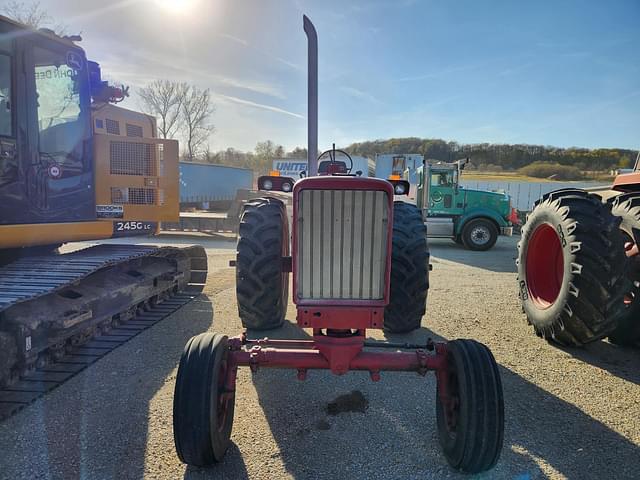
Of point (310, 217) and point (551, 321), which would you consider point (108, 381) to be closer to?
point (310, 217)

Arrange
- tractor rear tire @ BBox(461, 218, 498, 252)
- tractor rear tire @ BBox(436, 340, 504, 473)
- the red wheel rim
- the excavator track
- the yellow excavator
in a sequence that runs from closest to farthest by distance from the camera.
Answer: tractor rear tire @ BBox(436, 340, 504, 473) → the excavator track → the yellow excavator → the red wheel rim → tractor rear tire @ BBox(461, 218, 498, 252)

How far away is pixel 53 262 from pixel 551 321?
4.96m

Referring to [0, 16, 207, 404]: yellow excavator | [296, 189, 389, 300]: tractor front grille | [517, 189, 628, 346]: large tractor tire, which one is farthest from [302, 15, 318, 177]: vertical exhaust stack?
[517, 189, 628, 346]: large tractor tire

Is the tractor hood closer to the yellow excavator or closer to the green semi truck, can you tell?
the green semi truck

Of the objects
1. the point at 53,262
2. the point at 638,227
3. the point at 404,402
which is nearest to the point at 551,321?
the point at 638,227

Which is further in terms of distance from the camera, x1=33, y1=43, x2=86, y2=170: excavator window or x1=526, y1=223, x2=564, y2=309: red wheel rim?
x1=526, y1=223, x2=564, y2=309: red wheel rim

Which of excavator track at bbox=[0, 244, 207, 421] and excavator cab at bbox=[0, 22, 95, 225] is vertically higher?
excavator cab at bbox=[0, 22, 95, 225]

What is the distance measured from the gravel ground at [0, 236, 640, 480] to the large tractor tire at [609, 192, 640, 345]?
0.18m

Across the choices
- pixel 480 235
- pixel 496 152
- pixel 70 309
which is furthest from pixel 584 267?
pixel 496 152

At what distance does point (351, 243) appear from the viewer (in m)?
2.63

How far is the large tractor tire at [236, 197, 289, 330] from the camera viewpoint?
381 centimetres

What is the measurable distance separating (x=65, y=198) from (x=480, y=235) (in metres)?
11.6

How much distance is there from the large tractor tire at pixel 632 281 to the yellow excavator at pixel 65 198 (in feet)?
16.0

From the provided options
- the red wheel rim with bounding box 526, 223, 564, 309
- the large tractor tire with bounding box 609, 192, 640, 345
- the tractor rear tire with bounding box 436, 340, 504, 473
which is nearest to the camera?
the tractor rear tire with bounding box 436, 340, 504, 473
